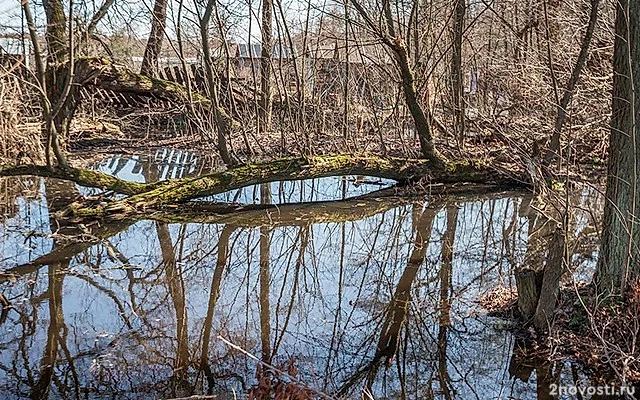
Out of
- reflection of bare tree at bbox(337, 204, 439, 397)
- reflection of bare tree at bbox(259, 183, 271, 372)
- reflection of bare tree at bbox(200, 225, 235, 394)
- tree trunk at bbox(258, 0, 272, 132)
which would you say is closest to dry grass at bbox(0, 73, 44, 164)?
tree trunk at bbox(258, 0, 272, 132)

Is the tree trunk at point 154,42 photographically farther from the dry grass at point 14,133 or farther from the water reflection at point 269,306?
the water reflection at point 269,306

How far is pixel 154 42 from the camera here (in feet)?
41.7

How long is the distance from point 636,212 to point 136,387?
3475 mm

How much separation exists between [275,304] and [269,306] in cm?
7

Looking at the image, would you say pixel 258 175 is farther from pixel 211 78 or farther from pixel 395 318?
pixel 395 318

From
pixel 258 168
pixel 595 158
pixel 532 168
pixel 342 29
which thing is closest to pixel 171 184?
pixel 258 168

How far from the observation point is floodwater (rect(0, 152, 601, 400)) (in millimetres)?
3658

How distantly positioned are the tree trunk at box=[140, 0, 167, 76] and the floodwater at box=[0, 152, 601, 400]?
396cm

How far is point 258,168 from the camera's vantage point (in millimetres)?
8430

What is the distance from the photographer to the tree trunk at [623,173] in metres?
3.91

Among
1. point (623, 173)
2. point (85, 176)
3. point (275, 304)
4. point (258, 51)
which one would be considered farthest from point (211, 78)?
point (623, 173)

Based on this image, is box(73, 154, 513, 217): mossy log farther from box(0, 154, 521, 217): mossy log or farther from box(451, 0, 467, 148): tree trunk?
box(451, 0, 467, 148): tree trunk

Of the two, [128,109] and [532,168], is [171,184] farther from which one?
[128,109]

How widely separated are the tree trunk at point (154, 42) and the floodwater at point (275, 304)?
3963mm
